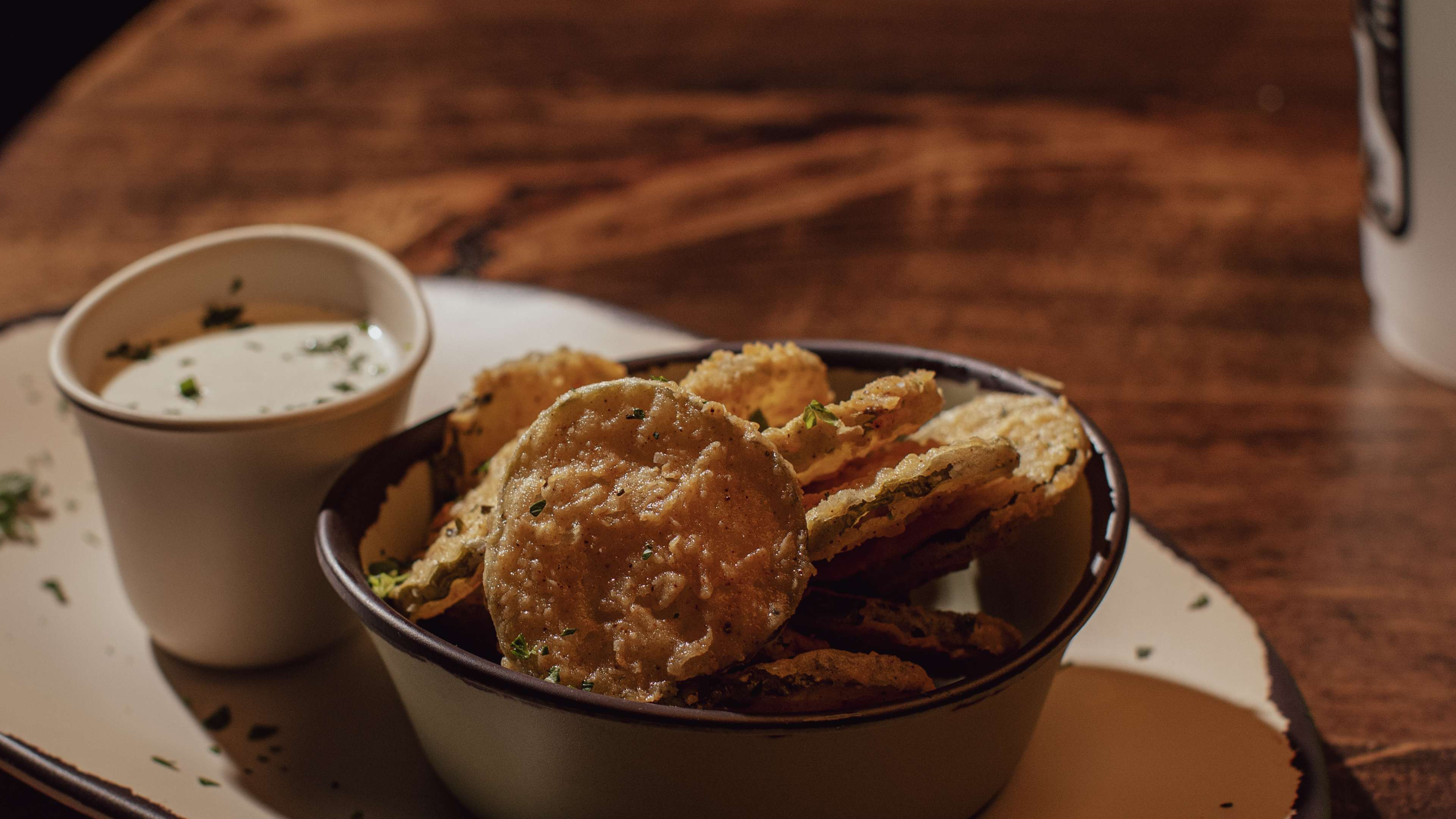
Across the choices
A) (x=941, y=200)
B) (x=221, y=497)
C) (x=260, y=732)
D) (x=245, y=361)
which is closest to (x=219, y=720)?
(x=260, y=732)

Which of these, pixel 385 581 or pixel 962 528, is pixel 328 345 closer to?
pixel 385 581

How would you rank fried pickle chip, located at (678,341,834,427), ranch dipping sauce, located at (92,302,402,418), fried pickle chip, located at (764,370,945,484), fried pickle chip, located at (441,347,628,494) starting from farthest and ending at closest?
ranch dipping sauce, located at (92,302,402,418) < fried pickle chip, located at (441,347,628,494) < fried pickle chip, located at (678,341,834,427) < fried pickle chip, located at (764,370,945,484)

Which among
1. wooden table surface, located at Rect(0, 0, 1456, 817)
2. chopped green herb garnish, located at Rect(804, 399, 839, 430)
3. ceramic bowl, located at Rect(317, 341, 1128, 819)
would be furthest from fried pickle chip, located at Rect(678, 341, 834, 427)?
wooden table surface, located at Rect(0, 0, 1456, 817)

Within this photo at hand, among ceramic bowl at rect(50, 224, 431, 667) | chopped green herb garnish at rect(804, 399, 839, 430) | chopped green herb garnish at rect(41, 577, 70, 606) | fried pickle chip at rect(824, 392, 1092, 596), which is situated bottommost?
chopped green herb garnish at rect(41, 577, 70, 606)

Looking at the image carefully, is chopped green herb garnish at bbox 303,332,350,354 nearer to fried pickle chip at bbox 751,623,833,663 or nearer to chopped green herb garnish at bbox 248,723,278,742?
chopped green herb garnish at bbox 248,723,278,742

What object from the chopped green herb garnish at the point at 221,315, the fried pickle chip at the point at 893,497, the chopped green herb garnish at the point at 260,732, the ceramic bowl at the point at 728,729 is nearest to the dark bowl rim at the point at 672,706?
the ceramic bowl at the point at 728,729

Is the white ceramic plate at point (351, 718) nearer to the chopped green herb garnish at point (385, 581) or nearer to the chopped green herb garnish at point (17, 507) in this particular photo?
the chopped green herb garnish at point (17, 507)

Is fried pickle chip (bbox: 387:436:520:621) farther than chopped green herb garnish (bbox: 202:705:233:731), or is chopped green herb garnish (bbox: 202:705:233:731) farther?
chopped green herb garnish (bbox: 202:705:233:731)
